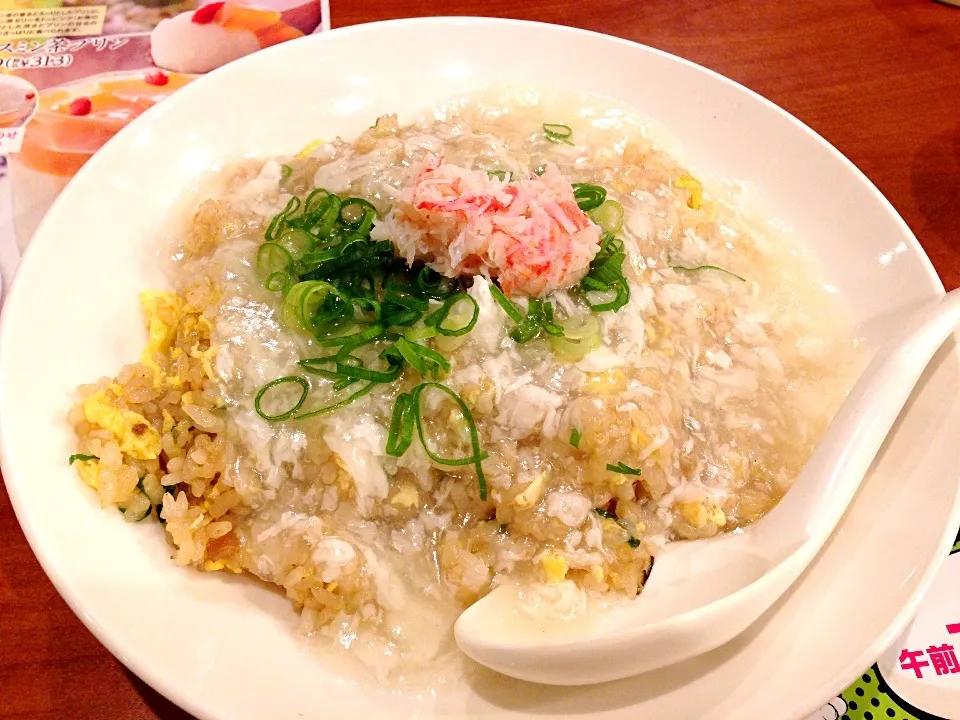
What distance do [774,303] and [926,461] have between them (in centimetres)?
62

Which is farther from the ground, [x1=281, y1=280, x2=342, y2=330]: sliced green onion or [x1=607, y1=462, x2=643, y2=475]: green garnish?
[x1=281, y1=280, x2=342, y2=330]: sliced green onion

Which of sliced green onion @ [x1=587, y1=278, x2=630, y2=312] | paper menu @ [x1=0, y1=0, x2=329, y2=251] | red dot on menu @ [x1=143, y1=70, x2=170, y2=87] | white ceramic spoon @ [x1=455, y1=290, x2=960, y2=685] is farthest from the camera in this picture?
red dot on menu @ [x1=143, y1=70, x2=170, y2=87]

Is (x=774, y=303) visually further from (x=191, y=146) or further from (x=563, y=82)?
(x=191, y=146)

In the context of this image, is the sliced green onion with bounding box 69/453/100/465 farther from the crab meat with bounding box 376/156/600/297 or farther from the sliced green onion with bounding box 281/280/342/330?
the crab meat with bounding box 376/156/600/297

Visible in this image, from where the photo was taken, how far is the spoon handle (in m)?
1.33

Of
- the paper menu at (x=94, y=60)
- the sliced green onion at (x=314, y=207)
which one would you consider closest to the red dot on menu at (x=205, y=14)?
the paper menu at (x=94, y=60)

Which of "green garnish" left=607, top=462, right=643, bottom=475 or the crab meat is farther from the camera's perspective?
the crab meat

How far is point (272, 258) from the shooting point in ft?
5.33

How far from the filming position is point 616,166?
209 cm

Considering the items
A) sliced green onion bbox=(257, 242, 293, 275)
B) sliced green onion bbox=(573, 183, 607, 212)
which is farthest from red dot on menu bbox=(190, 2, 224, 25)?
sliced green onion bbox=(573, 183, 607, 212)

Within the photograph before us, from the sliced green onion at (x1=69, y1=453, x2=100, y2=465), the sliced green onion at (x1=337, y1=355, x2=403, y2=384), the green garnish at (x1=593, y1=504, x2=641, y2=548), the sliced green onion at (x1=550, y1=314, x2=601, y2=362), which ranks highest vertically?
the sliced green onion at (x1=550, y1=314, x2=601, y2=362)

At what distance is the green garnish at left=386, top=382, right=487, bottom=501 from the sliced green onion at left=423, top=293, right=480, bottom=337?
5.0 inches

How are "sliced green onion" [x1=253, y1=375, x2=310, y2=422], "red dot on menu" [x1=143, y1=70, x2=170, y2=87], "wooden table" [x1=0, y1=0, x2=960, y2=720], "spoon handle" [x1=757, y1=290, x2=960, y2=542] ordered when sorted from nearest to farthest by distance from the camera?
1. "spoon handle" [x1=757, y1=290, x2=960, y2=542]
2. "sliced green onion" [x1=253, y1=375, x2=310, y2=422]
3. "wooden table" [x1=0, y1=0, x2=960, y2=720]
4. "red dot on menu" [x1=143, y1=70, x2=170, y2=87]

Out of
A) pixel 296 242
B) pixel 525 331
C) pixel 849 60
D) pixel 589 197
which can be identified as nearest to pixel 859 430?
pixel 525 331
